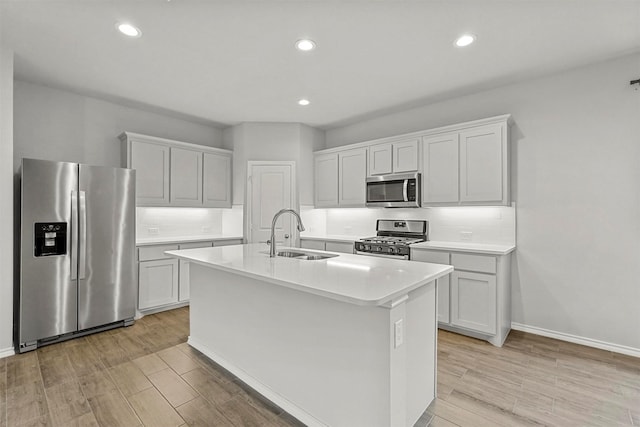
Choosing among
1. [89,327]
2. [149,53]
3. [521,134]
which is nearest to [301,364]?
[89,327]

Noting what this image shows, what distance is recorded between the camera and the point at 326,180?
4.92 m

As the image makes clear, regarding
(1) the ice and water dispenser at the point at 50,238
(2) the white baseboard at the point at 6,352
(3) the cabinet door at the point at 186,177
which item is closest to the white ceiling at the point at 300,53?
(3) the cabinet door at the point at 186,177

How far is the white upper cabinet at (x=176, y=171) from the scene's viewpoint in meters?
3.97

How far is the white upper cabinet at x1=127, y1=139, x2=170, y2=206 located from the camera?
13.0 ft

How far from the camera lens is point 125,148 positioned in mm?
3926

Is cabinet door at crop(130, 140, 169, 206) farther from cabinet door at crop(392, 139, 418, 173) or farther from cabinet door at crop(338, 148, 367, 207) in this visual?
cabinet door at crop(392, 139, 418, 173)

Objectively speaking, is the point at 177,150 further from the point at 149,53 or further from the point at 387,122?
the point at 387,122

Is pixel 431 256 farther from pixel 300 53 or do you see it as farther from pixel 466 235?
pixel 300 53

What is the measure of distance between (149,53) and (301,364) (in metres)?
2.98

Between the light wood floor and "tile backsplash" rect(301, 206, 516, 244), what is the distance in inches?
47.7

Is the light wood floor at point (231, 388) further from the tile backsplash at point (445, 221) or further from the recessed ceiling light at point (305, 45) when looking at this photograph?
→ the recessed ceiling light at point (305, 45)

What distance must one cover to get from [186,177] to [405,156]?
3182 millimetres

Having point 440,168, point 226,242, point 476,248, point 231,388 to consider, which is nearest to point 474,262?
point 476,248

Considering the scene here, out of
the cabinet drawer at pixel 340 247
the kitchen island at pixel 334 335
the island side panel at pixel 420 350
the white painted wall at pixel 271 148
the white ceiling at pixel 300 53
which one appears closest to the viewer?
the kitchen island at pixel 334 335
